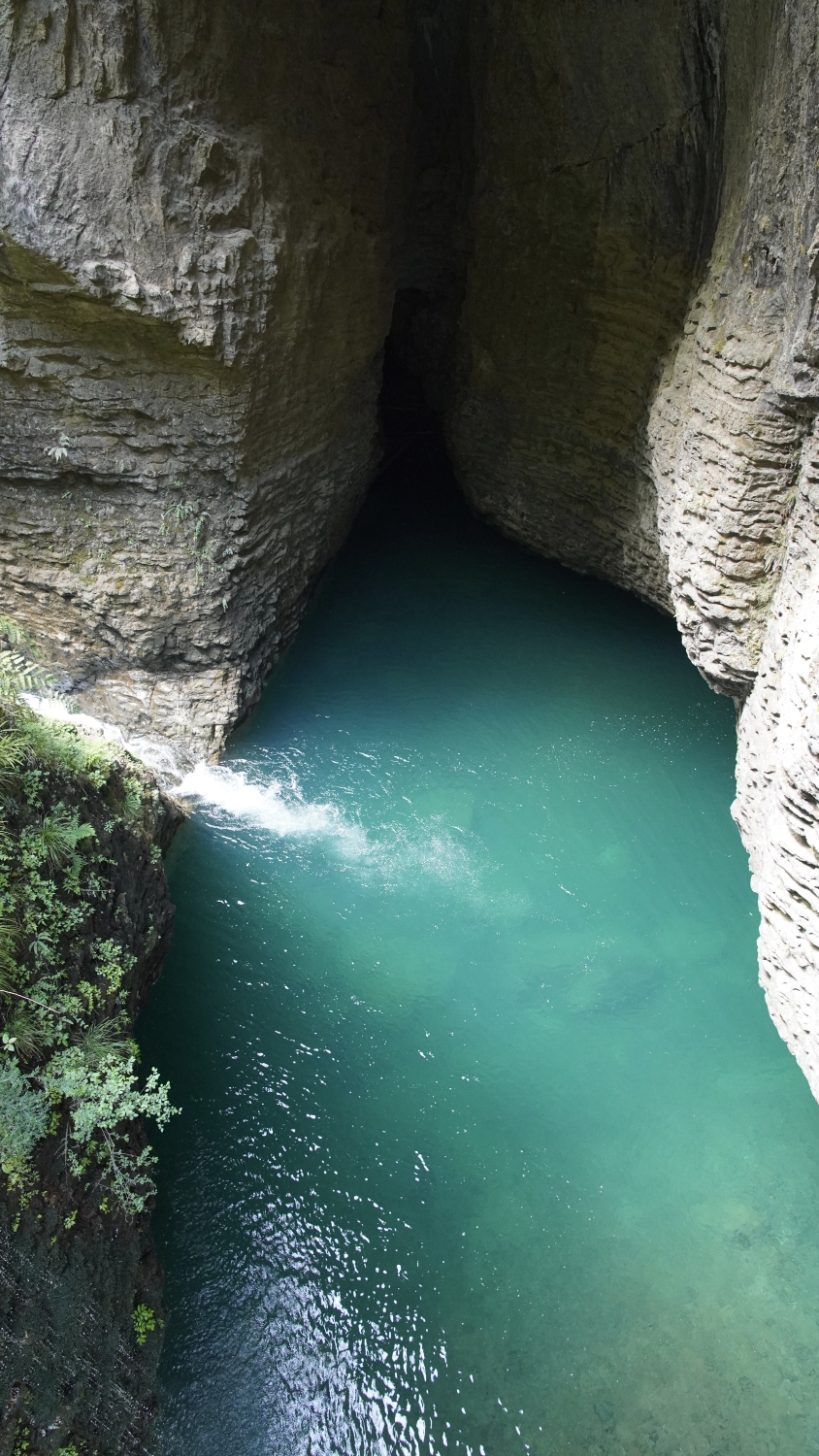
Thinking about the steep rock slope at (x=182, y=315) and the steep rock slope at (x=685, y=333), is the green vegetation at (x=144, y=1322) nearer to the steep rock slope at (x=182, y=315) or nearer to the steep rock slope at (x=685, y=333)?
the steep rock slope at (x=685, y=333)

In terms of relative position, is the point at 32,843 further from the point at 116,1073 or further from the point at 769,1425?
the point at 769,1425

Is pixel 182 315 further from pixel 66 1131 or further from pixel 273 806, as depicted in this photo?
pixel 66 1131

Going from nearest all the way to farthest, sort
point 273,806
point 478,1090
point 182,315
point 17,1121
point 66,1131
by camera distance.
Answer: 1. point 17,1121
2. point 66,1131
3. point 478,1090
4. point 182,315
5. point 273,806

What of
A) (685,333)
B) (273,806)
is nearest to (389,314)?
(685,333)

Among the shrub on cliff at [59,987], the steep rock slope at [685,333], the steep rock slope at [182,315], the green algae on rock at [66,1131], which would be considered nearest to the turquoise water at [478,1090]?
the green algae on rock at [66,1131]

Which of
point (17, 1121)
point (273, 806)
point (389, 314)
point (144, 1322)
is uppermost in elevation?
point (389, 314)

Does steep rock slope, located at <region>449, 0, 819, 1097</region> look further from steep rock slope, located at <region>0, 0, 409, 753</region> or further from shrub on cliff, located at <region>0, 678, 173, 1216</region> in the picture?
shrub on cliff, located at <region>0, 678, 173, 1216</region>

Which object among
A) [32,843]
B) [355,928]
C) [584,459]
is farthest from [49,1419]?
[584,459]
